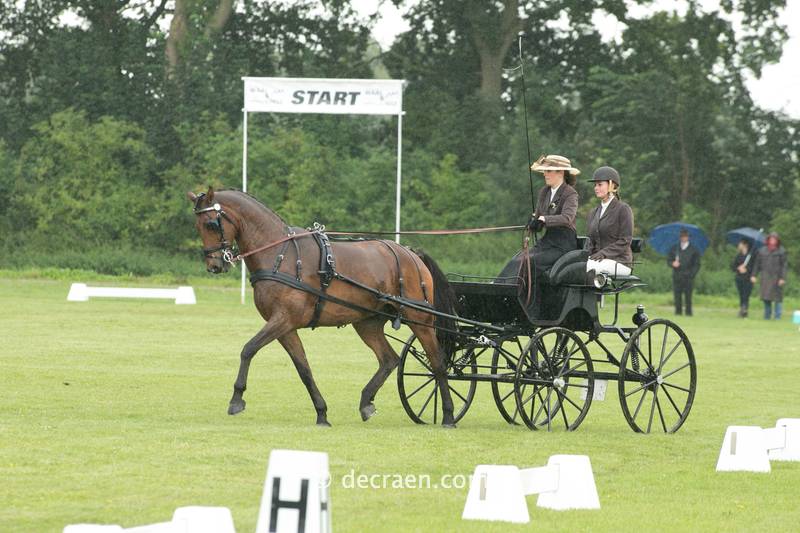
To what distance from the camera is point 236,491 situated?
8.79 m

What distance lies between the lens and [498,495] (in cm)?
795

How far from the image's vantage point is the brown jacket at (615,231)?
12.8 m

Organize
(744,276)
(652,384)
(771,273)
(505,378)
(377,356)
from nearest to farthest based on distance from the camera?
(505,378) → (377,356) → (652,384) → (771,273) → (744,276)

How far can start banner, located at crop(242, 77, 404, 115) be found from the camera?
28500mm

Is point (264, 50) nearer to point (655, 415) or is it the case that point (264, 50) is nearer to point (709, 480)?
point (655, 415)

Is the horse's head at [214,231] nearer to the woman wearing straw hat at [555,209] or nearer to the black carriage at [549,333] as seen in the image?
the black carriage at [549,333]

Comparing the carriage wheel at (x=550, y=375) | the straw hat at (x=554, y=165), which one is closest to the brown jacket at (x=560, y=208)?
the straw hat at (x=554, y=165)

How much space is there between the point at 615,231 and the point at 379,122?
108ft

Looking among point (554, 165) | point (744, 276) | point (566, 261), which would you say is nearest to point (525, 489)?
point (566, 261)

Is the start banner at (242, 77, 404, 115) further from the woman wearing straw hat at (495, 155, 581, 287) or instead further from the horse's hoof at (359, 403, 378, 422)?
the horse's hoof at (359, 403, 378, 422)

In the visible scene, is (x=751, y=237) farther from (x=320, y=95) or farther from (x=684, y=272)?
(x=320, y=95)

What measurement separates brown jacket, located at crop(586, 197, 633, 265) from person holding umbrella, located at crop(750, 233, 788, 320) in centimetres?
1825

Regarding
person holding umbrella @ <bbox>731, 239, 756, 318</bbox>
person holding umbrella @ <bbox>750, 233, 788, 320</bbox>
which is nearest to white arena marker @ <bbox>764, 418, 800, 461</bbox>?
person holding umbrella @ <bbox>750, 233, 788, 320</bbox>

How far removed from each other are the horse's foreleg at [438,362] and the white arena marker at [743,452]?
2.75 meters
